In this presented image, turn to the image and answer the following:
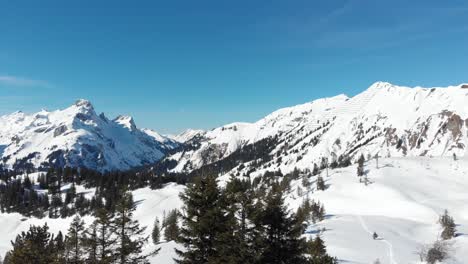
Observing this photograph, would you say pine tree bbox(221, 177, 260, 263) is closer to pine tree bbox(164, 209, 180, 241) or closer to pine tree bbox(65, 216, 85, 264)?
pine tree bbox(164, 209, 180, 241)

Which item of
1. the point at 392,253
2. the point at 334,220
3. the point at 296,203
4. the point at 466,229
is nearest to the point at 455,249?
the point at 392,253

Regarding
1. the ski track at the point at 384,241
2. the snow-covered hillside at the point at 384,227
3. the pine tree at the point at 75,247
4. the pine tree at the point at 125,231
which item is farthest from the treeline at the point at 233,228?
the ski track at the point at 384,241

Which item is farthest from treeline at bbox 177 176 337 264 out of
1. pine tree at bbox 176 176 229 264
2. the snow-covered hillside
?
the snow-covered hillside

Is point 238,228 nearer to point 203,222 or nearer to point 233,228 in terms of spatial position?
point 233,228

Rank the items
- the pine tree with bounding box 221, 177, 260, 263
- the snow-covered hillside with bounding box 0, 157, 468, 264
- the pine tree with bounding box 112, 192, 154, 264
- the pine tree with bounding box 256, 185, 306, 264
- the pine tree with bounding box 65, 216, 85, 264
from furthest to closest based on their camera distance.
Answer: the snow-covered hillside with bounding box 0, 157, 468, 264, the pine tree with bounding box 65, 216, 85, 264, the pine tree with bounding box 112, 192, 154, 264, the pine tree with bounding box 256, 185, 306, 264, the pine tree with bounding box 221, 177, 260, 263

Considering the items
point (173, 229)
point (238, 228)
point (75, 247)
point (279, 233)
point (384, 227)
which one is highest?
point (238, 228)

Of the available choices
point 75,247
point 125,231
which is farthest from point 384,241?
point 125,231

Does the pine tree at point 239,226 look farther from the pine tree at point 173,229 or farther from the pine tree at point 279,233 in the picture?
the pine tree at point 173,229

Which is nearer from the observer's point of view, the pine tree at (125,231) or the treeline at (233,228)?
the treeline at (233,228)

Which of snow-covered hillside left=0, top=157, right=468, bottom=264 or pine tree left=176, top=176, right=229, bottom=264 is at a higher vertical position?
pine tree left=176, top=176, right=229, bottom=264

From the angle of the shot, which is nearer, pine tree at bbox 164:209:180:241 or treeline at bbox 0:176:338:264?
treeline at bbox 0:176:338:264

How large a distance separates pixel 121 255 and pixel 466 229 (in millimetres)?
143276

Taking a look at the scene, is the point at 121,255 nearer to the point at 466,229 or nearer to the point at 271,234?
the point at 271,234

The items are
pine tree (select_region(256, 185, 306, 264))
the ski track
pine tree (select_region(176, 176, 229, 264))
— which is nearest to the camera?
pine tree (select_region(256, 185, 306, 264))
